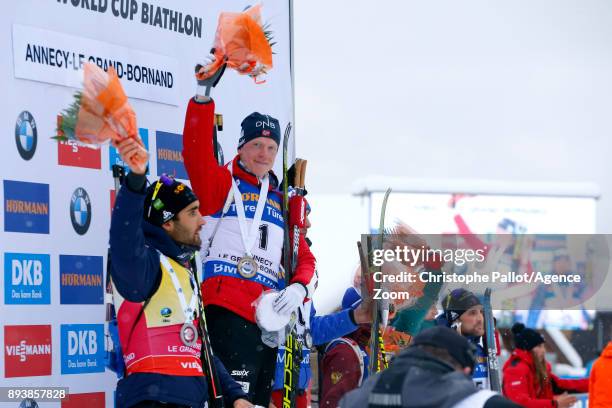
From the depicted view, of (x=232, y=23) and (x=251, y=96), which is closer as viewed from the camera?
(x=232, y=23)

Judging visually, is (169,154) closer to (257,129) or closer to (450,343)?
(257,129)

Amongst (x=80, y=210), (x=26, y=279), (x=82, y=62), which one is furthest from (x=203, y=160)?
(x=26, y=279)

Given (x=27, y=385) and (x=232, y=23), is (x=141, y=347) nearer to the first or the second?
(x=27, y=385)

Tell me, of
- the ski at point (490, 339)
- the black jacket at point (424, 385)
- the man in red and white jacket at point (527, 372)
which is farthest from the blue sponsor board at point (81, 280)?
the man in red and white jacket at point (527, 372)

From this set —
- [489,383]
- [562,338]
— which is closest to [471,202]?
[562,338]

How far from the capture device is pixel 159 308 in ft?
15.6

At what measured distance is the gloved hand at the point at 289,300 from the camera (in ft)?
18.2

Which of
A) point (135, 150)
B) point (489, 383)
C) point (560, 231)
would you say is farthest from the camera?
point (560, 231)

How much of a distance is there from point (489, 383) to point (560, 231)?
17279 mm

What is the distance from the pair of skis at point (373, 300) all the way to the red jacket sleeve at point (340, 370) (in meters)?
0.18

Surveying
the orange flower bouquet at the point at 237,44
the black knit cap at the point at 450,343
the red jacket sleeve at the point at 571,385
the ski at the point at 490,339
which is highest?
the orange flower bouquet at the point at 237,44

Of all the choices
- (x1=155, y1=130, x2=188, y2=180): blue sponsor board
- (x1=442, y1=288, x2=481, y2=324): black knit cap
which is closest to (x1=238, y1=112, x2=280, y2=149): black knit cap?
(x1=155, y1=130, x2=188, y2=180): blue sponsor board

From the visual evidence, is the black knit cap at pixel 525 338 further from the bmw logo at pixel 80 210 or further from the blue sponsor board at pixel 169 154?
the bmw logo at pixel 80 210

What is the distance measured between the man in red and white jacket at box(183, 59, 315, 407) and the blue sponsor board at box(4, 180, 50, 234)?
0.74 metres
